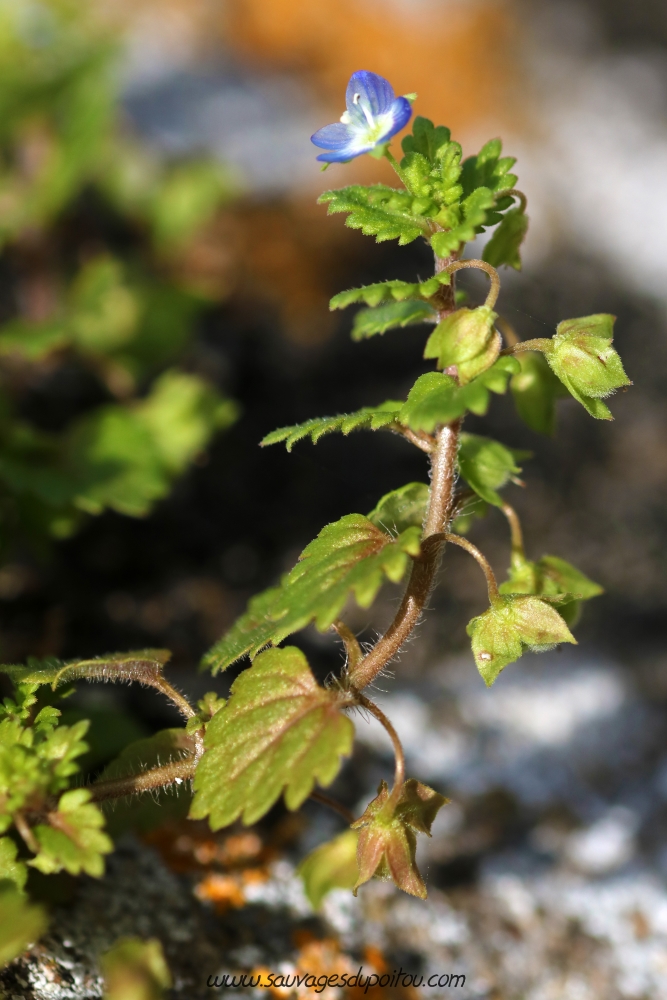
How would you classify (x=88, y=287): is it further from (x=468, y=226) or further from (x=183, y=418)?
(x=468, y=226)

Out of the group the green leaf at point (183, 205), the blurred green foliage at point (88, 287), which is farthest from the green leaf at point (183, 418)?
the green leaf at point (183, 205)

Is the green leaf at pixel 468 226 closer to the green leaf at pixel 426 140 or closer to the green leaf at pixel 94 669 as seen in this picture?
the green leaf at pixel 426 140

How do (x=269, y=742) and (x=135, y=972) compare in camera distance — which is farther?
(x=269, y=742)

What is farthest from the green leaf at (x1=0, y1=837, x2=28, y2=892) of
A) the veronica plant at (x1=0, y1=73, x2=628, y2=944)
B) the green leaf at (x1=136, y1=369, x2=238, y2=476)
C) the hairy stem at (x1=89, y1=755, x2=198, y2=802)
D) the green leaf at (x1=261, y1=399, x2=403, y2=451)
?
the green leaf at (x1=136, y1=369, x2=238, y2=476)

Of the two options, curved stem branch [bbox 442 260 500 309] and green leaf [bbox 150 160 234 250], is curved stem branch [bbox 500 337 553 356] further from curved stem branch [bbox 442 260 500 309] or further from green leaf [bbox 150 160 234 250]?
green leaf [bbox 150 160 234 250]

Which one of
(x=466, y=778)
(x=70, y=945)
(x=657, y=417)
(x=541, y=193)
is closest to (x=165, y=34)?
(x=541, y=193)

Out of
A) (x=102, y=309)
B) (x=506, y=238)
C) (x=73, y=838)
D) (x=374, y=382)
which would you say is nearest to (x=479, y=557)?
(x=506, y=238)

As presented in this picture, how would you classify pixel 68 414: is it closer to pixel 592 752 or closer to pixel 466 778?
pixel 466 778
